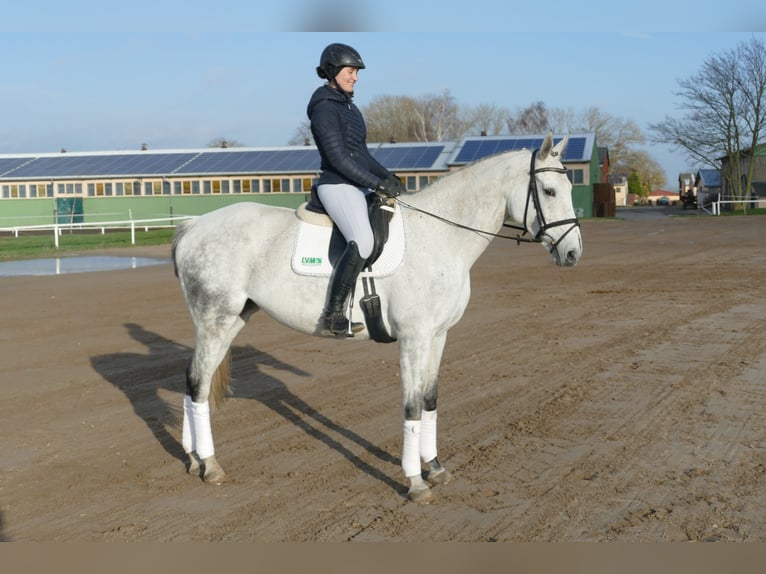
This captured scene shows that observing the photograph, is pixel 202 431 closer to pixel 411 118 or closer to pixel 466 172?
pixel 466 172

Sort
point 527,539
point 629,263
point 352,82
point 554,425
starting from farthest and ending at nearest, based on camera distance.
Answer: point 629,263 → point 554,425 → point 352,82 → point 527,539

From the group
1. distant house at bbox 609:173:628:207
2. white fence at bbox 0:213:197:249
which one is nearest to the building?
white fence at bbox 0:213:197:249

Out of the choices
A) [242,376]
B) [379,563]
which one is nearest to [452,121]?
[242,376]

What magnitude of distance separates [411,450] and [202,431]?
165 cm

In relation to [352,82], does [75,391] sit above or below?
below

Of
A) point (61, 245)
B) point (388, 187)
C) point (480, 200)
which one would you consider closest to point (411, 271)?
point (388, 187)

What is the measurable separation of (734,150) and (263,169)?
33.5m

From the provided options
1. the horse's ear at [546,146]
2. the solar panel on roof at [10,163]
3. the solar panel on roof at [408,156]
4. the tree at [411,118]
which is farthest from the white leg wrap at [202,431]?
the tree at [411,118]

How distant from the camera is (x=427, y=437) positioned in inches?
242

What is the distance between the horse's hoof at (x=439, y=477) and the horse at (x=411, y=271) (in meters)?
0.01

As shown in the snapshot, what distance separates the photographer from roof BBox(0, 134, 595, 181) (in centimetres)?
5638

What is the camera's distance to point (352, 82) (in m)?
6.07

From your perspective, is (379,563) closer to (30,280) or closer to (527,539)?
(527,539)

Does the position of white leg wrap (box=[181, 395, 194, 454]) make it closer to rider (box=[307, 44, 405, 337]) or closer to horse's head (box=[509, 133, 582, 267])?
rider (box=[307, 44, 405, 337])
